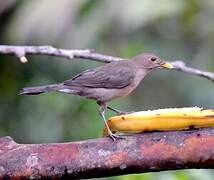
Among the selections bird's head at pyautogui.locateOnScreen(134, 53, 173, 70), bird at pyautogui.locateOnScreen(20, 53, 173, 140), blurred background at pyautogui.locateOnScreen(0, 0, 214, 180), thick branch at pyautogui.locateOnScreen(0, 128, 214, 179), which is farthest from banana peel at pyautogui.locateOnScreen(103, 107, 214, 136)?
blurred background at pyautogui.locateOnScreen(0, 0, 214, 180)

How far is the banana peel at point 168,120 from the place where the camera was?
259cm

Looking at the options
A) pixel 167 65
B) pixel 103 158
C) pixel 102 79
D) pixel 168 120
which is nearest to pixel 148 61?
pixel 167 65

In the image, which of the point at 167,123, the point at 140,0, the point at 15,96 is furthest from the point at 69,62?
the point at 167,123

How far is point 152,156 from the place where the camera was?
2.44 meters

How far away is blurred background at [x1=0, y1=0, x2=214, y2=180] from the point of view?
191 inches

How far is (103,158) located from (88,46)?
2.88 meters

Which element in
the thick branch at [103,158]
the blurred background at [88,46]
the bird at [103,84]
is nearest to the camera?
the thick branch at [103,158]

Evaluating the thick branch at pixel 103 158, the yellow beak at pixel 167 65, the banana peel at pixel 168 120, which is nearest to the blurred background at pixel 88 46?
the yellow beak at pixel 167 65

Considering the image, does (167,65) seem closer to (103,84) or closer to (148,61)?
(148,61)

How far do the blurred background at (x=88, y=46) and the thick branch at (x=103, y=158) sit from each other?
2.37m

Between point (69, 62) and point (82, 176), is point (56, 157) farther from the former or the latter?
point (69, 62)

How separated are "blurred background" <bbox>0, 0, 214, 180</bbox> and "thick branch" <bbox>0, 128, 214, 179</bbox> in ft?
7.79

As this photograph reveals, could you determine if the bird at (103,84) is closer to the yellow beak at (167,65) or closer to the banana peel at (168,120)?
the yellow beak at (167,65)

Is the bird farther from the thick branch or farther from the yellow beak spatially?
the thick branch
